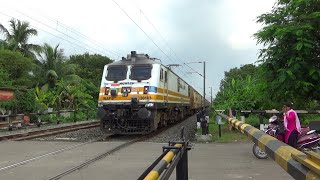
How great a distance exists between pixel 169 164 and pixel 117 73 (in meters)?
15.5

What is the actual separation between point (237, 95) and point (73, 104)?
15.3 metres

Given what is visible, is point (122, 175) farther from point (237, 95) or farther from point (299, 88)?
point (237, 95)

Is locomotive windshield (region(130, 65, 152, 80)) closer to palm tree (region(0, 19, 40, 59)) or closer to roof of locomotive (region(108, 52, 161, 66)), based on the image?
roof of locomotive (region(108, 52, 161, 66))

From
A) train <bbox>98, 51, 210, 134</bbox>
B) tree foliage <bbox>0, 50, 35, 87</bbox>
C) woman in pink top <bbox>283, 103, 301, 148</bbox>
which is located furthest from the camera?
tree foliage <bbox>0, 50, 35, 87</bbox>

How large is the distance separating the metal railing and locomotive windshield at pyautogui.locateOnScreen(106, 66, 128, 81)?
14117mm

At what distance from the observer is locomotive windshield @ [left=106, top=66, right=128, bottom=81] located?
61.9ft

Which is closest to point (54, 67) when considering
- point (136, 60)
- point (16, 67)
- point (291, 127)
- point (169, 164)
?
point (16, 67)

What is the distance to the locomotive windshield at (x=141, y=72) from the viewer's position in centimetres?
1861

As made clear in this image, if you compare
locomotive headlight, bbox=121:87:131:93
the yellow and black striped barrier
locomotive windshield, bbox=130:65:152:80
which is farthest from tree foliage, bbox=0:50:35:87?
the yellow and black striped barrier

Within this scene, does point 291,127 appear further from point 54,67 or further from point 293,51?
point 54,67

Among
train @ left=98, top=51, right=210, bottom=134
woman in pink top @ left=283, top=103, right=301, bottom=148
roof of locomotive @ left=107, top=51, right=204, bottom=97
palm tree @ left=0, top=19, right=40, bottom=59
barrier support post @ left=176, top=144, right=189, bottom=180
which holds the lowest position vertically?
barrier support post @ left=176, top=144, right=189, bottom=180

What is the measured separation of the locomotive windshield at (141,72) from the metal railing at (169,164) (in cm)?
1375

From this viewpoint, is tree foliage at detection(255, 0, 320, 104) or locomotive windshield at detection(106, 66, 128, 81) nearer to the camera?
tree foliage at detection(255, 0, 320, 104)

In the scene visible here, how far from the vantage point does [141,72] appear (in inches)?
741
